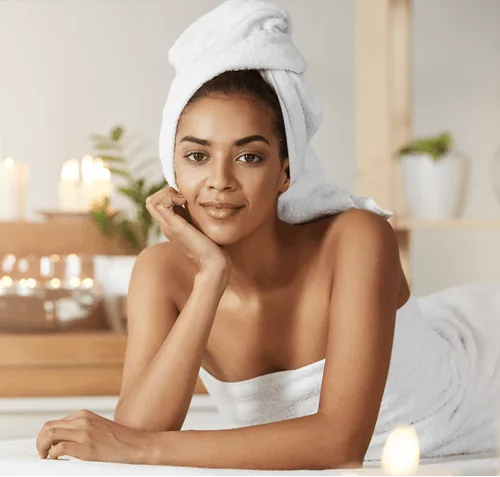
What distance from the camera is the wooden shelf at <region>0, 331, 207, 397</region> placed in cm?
203

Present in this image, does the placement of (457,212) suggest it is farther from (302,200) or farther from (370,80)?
(302,200)

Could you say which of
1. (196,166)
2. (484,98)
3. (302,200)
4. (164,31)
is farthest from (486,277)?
(196,166)

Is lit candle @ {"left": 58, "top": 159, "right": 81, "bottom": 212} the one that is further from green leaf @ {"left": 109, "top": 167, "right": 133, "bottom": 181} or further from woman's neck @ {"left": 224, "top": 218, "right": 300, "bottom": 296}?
woman's neck @ {"left": 224, "top": 218, "right": 300, "bottom": 296}

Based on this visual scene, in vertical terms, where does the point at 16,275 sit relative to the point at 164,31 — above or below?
below

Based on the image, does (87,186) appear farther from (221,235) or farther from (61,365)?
(221,235)

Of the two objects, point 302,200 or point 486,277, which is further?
point 486,277

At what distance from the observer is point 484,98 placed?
306 centimetres

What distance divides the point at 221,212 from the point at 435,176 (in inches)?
52.4

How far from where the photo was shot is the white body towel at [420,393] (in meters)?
1.27

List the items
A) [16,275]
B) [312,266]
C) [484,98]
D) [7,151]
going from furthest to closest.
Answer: [484,98]
[7,151]
[16,275]
[312,266]

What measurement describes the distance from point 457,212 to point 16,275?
3.94ft

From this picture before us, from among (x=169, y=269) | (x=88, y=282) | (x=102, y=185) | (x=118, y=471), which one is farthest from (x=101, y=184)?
(x=118, y=471)

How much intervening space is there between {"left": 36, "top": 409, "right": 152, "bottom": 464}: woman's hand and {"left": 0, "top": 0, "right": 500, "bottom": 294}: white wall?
1784 millimetres

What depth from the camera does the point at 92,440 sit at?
0.95 m
